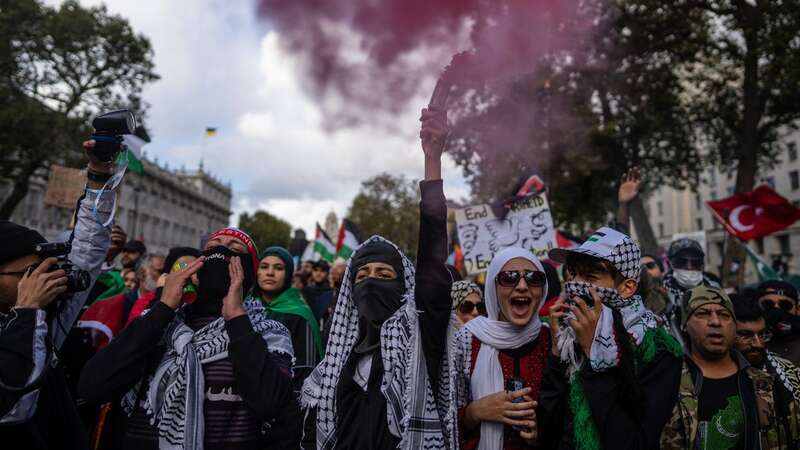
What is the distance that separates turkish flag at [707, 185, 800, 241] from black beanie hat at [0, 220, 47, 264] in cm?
956

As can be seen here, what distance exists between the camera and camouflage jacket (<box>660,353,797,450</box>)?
8.66 ft

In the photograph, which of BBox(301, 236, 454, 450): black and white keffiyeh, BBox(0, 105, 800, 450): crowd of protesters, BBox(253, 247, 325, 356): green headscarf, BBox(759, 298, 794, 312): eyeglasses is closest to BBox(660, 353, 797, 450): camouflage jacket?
BBox(0, 105, 800, 450): crowd of protesters

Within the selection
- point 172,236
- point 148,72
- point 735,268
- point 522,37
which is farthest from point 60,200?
point 172,236

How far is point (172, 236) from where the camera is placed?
77438 millimetres

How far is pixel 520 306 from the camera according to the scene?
9.62ft

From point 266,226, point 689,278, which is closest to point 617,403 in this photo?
point 689,278

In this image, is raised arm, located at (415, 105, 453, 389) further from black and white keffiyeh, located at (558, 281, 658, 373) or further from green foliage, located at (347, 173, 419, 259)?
green foliage, located at (347, 173, 419, 259)

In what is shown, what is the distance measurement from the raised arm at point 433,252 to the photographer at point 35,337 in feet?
4.81

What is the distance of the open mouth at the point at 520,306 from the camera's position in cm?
291

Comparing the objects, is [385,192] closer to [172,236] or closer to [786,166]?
[786,166]

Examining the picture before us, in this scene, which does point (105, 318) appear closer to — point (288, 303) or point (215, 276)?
point (288, 303)

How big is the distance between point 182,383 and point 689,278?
4.48m

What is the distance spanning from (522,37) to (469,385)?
5.72 meters

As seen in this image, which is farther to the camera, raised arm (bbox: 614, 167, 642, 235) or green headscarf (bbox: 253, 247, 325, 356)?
raised arm (bbox: 614, 167, 642, 235)
